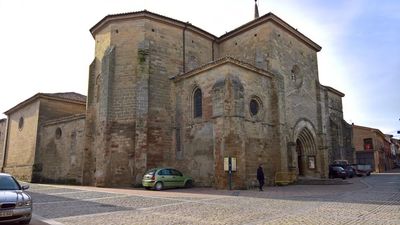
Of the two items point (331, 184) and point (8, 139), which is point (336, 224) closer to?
point (331, 184)

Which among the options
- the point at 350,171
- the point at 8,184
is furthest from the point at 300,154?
the point at 8,184

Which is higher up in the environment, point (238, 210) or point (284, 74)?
point (284, 74)

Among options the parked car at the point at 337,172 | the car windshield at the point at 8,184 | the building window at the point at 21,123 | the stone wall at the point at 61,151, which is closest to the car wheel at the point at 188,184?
the stone wall at the point at 61,151

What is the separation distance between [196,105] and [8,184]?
46.7ft

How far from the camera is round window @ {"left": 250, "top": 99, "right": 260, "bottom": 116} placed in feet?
68.1

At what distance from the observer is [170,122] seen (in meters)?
23.0

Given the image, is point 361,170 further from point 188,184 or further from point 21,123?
point 21,123

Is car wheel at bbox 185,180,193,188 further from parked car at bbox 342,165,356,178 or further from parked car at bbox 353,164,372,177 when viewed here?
parked car at bbox 353,164,372,177

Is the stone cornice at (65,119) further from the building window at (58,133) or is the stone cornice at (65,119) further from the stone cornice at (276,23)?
the stone cornice at (276,23)

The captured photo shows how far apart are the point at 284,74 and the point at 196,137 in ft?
27.7

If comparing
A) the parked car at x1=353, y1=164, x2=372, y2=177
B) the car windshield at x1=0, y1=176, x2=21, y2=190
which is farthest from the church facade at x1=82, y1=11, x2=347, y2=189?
the car windshield at x1=0, y1=176, x2=21, y2=190

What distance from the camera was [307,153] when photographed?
25.4 metres

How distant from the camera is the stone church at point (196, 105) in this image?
63.7ft

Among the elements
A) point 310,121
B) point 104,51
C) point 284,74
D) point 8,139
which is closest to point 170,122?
point 104,51
